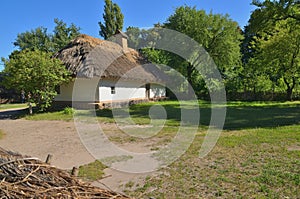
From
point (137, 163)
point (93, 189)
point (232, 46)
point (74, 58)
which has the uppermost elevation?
point (232, 46)

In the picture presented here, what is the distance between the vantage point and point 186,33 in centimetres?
2420

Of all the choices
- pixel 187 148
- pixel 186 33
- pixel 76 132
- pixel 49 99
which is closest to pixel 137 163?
pixel 187 148

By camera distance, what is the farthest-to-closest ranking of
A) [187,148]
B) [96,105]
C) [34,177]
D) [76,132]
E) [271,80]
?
[271,80] → [96,105] → [76,132] → [187,148] → [34,177]

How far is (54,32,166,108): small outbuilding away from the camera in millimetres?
15508

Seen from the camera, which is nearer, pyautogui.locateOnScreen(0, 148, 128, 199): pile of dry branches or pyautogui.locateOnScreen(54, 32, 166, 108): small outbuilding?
pyautogui.locateOnScreen(0, 148, 128, 199): pile of dry branches

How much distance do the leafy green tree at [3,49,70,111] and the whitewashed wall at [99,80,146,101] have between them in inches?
123

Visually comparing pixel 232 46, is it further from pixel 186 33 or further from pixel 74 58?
pixel 74 58

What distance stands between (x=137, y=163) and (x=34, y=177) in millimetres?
3557

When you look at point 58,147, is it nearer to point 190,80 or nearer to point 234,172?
point 234,172

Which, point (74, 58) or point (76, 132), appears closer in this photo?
point (76, 132)

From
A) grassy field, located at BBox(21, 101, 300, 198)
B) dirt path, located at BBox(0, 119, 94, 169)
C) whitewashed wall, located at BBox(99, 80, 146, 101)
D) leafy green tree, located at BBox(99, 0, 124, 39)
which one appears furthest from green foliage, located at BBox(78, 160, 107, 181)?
leafy green tree, located at BBox(99, 0, 124, 39)

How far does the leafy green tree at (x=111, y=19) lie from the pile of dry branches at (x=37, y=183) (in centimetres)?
3584

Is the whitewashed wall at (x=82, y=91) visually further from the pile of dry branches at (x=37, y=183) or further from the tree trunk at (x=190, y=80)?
the pile of dry branches at (x=37, y=183)

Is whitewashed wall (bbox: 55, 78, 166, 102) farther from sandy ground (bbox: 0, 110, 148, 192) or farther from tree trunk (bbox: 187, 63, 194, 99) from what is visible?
tree trunk (bbox: 187, 63, 194, 99)
